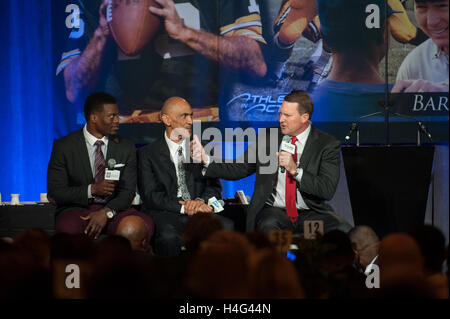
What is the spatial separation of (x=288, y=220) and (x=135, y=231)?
3.32 feet

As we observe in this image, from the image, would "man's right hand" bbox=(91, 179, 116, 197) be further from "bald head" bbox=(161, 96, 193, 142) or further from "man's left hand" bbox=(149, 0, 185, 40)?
"man's left hand" bbox=(149, 0, 185, 40)

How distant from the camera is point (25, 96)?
5.80m

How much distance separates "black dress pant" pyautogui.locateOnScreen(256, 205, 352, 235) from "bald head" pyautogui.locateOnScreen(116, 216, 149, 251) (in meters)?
0.74

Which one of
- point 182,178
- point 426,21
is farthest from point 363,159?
point 426,21

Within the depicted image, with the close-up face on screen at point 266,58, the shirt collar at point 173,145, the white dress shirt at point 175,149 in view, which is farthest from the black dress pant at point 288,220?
the close-up face on screen at point 266,58

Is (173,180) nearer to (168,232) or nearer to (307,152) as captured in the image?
(168,232)

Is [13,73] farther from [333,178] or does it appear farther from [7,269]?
[7,269]

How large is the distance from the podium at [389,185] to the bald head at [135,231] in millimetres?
1548

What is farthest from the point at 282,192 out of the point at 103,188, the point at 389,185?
the point at 103,188

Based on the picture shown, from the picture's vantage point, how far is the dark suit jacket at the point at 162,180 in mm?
3844

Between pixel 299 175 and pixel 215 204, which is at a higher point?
pixel 299 175

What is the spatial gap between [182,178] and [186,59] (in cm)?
183

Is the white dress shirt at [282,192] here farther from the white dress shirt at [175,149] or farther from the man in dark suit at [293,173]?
the white dress shirt at [175,149]

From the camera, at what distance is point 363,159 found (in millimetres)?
3955
